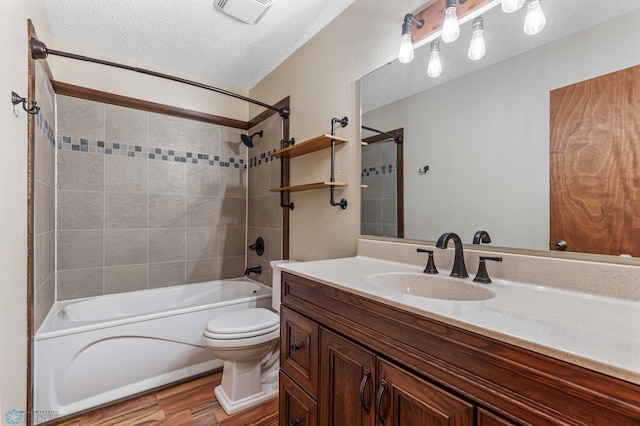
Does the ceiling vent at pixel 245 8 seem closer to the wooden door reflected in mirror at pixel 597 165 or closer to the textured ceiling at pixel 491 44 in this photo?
the textured ceiling at pixel 491 44

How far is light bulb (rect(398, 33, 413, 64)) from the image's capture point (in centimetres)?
134

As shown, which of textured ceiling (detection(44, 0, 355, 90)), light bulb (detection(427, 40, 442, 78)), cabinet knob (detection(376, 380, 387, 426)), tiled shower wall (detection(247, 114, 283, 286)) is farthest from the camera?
tiled shower wall (detection(247, 114, 283, 286))

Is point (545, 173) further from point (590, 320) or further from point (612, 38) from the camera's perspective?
point (590, 320)

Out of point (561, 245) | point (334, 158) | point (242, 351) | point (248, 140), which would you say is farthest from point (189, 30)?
point (561, 245)

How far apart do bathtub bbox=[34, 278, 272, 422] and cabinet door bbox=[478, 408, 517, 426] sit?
1.83 metres

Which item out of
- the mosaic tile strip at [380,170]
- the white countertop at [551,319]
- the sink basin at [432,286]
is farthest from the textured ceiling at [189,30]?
the white countertop at [551,319]

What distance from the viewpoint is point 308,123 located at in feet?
6.67

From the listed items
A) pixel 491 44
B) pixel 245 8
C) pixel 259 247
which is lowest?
pixel 259 247

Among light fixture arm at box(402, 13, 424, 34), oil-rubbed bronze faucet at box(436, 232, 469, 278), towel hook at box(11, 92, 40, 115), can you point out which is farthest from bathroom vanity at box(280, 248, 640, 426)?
towel hook at box(11, 92, 40, 115)

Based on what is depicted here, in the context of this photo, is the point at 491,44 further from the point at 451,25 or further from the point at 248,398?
the point at 248,398

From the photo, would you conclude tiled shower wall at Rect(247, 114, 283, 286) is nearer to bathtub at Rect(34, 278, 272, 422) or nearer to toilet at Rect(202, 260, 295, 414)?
bathtub at Rect(34, 278, 272, 422)

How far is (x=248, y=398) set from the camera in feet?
5.62

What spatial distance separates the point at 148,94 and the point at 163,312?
1771 millimetres

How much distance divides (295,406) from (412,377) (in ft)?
2.18
